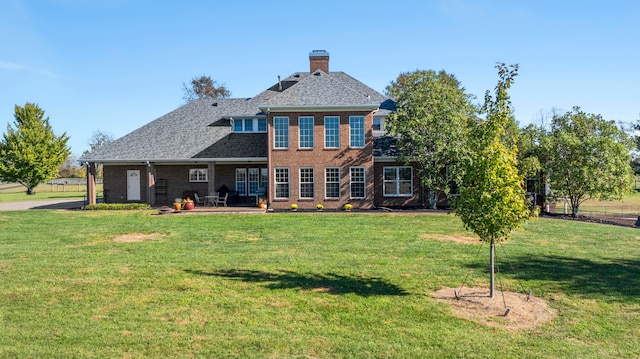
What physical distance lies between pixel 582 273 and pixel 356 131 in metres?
16.6

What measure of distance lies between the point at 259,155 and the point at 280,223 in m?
9.44

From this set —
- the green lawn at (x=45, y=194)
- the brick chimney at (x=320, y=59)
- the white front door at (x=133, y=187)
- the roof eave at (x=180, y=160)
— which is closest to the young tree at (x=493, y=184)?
the roof eave at (x=180, y=160)

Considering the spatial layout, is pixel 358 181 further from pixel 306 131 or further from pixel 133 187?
pixel 133 187

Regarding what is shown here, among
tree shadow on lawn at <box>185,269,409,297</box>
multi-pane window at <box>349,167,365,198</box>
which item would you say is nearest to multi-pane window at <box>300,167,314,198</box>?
multi-pane window at <box>349,167,365,198</box>

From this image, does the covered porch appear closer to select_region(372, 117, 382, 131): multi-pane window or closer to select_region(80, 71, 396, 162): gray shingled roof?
select_region(80, 71, 396, 162): gray shingled roof

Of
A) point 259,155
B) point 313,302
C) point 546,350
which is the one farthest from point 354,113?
point 546,350

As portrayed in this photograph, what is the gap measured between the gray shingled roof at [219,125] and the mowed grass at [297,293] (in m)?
11.2

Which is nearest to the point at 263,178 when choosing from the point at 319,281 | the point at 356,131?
the point at 356,131

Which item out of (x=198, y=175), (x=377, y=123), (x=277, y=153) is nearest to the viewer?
(x=277, y=153)

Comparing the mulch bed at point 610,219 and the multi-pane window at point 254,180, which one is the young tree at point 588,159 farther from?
the multi-pane window at point 254,180

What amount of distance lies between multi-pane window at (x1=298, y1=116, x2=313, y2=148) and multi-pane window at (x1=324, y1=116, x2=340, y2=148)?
2.96ft

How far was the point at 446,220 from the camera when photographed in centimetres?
2127

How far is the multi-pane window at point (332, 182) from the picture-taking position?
26.4 meters

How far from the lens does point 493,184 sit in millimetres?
8422
